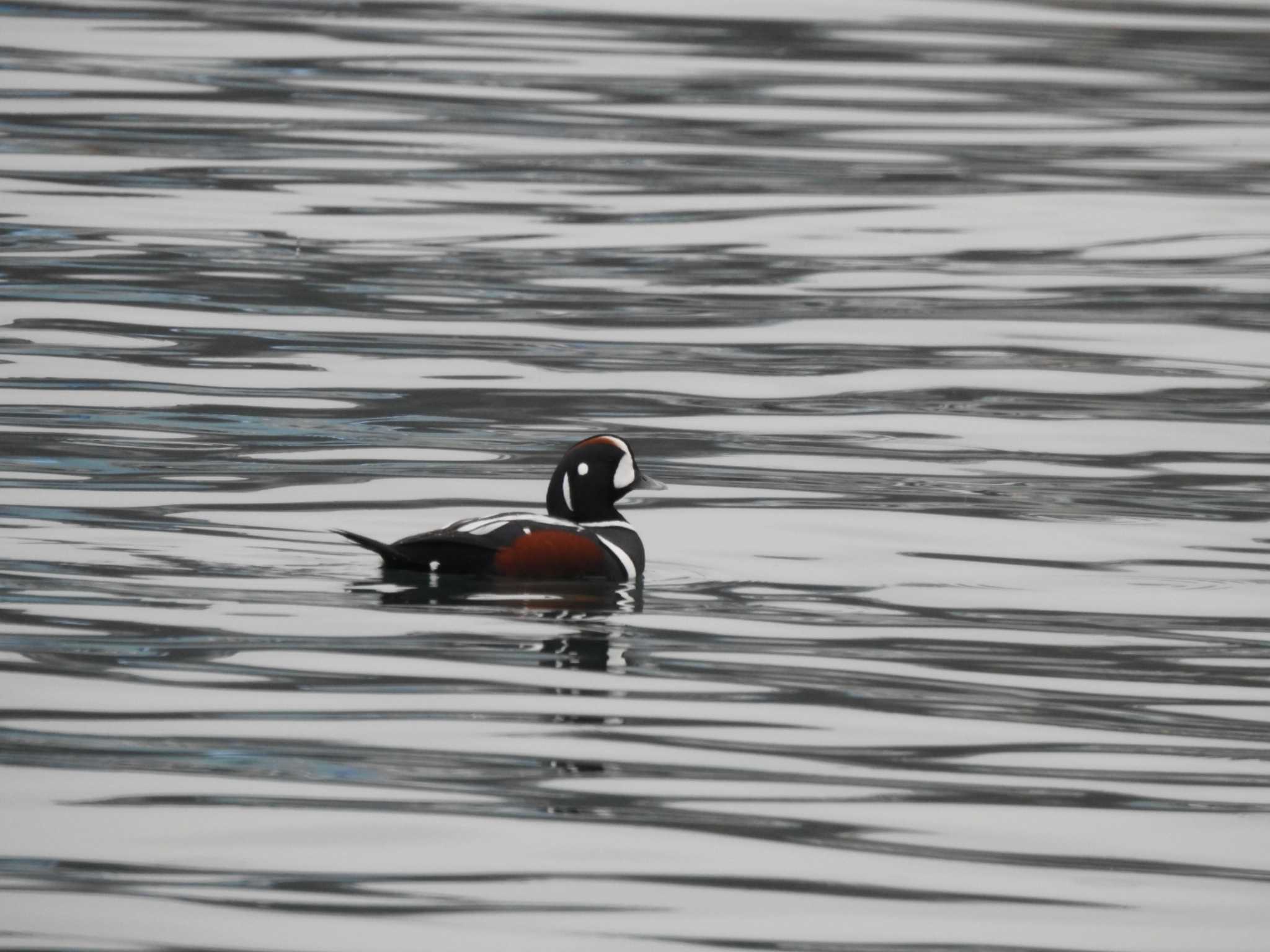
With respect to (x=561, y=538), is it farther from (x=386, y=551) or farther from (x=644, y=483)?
(x=644, y=483)

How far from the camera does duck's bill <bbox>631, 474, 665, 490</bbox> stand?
9844 mm

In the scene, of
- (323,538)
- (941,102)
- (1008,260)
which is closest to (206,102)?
(941,102)

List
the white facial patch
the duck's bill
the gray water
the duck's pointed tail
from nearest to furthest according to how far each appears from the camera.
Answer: the gray water → the duck's pointed tail → the white facial patch → the duck's bill

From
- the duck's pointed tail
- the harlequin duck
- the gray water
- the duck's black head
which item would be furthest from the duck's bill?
the duck's pointed tail

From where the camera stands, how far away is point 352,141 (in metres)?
20.4

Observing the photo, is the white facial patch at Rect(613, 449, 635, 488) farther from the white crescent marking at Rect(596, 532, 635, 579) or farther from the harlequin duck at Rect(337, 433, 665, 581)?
the white crescent marking at Rect(596, 532, 635, 579)

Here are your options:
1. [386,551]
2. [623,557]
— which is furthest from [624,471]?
[386,551]

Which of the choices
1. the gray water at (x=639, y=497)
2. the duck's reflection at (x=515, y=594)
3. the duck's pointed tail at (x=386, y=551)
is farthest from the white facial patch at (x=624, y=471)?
the duck's pointed tail at (x=386, y=551)

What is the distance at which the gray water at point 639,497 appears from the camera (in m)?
6.07

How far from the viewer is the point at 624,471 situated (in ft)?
32.0

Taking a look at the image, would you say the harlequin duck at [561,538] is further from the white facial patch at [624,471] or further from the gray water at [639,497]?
the gray water at [639,497]

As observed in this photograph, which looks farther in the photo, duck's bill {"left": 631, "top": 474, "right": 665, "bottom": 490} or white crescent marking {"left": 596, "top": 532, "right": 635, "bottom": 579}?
duck's bill {"left": 631, "top": 474, "right": 665, "bottom": 490}

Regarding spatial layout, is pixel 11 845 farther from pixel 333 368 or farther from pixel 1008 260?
pixel 1008 260

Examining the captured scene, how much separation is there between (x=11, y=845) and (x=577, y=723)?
1.77 metres
